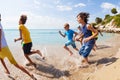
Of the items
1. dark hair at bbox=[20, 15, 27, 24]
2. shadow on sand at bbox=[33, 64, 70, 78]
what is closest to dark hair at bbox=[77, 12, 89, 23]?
dark hair at bbox=[20, 15, 27, 24]

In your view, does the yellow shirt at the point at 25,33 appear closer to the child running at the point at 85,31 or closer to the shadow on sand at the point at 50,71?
the shadow on sand at the point at 50,71

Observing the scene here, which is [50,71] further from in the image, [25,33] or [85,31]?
[85,31]


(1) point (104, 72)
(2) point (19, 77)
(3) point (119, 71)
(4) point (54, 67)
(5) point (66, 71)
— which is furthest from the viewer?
(4) point (54, 67)

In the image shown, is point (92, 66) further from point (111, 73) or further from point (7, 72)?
point (7, 72)

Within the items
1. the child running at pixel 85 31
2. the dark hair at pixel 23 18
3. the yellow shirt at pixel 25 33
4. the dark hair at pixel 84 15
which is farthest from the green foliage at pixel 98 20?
the dark hair at pixel 23 18

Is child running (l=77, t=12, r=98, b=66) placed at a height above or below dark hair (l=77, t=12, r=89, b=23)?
below

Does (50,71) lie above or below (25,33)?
below

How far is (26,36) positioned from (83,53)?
2395 millimetres

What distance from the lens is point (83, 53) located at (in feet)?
31.4

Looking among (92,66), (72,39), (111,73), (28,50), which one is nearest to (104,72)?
(111,73)

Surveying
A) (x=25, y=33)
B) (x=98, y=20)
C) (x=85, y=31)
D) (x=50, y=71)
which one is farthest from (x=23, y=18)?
(x=98, y=20)

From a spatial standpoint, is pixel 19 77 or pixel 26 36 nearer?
pixel 19 77

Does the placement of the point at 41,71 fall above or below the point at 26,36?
below

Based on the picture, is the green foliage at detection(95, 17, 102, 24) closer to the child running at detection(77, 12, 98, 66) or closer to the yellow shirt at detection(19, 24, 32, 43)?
the child running at detection(77, 12, 98, 66)
